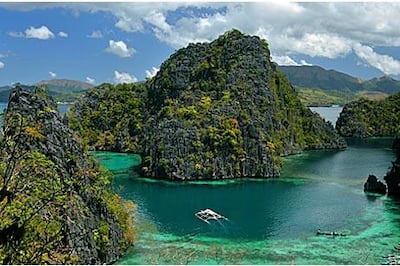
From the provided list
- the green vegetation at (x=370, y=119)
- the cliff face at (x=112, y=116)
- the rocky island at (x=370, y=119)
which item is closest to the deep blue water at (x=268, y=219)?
the cliff face at (x=112, y=116)

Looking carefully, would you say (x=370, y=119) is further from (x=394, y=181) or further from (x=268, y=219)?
(x=268, y=219)

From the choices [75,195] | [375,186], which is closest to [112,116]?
[375,186]

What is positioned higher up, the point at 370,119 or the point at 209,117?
the point at 370,119

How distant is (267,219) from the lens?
4888 cm

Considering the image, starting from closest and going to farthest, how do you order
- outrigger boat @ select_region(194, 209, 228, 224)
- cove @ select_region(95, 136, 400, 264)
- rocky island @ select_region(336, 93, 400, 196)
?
cove @ select_region(95, 136, 400, 264)
outrigger boat @ select_region(194, 209, 228, 224)
rocky island @ select_region(336, 93, 400, 196)

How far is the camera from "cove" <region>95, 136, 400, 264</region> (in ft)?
124

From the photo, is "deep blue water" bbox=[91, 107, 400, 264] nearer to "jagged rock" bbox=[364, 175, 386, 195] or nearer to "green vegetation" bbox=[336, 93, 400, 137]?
"jagged rock" bbox=[364, 175, 386, 195]

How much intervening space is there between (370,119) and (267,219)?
326ft

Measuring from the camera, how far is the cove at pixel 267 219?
3784 cm

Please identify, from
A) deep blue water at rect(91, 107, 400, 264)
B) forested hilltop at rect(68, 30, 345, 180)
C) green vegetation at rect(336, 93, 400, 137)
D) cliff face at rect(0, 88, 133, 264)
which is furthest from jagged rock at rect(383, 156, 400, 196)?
green vegetation at rect(336, 93, 400, 137)

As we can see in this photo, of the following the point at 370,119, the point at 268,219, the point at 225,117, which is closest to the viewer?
the point at 268,219

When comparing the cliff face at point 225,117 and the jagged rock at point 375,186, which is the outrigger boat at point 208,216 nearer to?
the jagged rock at point 375,186

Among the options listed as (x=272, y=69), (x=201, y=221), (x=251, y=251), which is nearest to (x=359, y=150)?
(x=272, y=69)

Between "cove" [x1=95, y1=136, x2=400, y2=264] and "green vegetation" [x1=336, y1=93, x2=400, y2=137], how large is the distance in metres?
57.2
